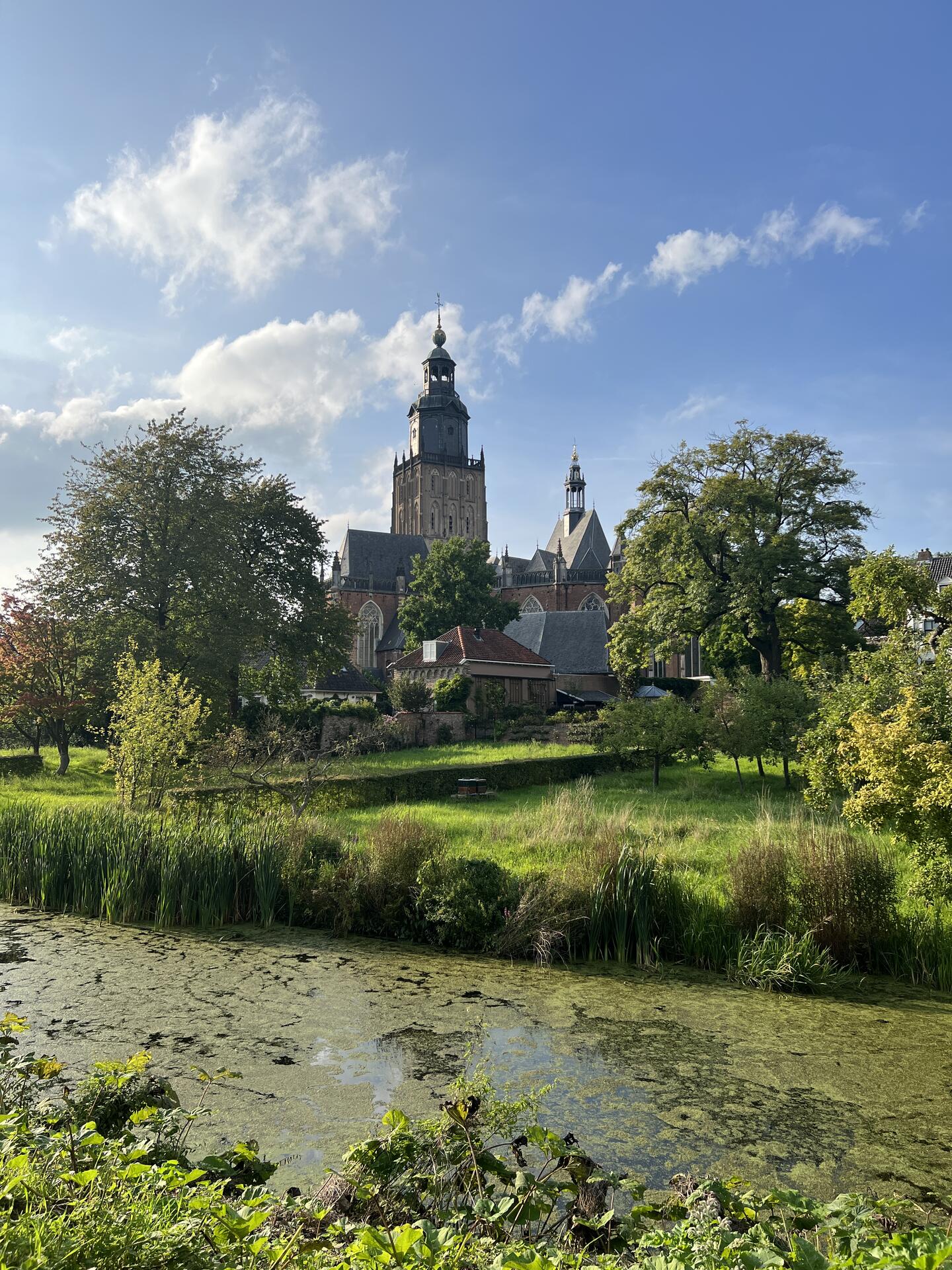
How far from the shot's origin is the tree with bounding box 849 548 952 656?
15523 millimetres

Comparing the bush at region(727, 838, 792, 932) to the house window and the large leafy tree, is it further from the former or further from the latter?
A: the house window

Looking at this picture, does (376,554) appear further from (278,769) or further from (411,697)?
(278,769)

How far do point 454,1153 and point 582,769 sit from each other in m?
21.2

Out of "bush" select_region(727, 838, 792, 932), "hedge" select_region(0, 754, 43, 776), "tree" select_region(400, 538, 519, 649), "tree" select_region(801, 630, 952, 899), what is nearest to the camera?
"tree" select_region(801, 630, 952, 899)

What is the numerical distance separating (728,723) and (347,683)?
2809 centimetres

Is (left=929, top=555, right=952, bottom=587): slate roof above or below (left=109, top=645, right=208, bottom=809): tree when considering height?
above

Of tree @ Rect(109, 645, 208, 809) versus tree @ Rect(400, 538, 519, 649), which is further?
tree @ Rect(400, 538, 519, 649)

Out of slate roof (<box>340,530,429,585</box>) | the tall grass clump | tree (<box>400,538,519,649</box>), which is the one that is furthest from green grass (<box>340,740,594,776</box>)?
slate roof (<box>340,530,429,585</box>)

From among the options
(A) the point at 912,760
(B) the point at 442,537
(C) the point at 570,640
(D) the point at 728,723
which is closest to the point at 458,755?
(D) the point at 728,723

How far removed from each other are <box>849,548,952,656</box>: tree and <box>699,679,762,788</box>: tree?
526cm

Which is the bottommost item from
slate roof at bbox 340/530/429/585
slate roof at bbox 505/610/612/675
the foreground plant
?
the foreground plant

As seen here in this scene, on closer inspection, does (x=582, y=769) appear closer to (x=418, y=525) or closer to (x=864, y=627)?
(x=864, y=627)

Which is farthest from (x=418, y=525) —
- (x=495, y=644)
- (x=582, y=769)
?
(x=582, y=769)

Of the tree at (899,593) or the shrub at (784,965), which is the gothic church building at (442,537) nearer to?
the tree at (899,593)
